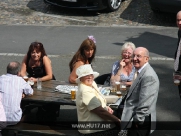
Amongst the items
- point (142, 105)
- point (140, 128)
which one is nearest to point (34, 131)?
point (140, 128)

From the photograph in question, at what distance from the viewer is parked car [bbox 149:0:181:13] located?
13164mm

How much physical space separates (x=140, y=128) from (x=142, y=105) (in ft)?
0.99

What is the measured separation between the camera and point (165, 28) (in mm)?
13531

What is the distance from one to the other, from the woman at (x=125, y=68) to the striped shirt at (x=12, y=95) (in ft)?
4.98

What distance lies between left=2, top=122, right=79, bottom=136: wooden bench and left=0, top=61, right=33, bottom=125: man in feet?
0.33

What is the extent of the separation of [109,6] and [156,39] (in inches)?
110

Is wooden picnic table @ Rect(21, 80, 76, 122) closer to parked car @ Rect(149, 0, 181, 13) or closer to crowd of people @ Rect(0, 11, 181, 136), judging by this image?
crowd of people @ Rect(0, 11, 181, 136)

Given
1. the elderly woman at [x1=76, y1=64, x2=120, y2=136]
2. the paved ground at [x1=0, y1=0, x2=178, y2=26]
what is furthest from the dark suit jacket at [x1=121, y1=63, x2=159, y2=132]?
the paved ground at [x1=0, y1=0, x2=178, y2=26]

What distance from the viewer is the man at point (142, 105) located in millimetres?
5766

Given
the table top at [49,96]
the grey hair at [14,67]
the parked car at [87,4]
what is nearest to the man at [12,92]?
the grey hair at [14,67]

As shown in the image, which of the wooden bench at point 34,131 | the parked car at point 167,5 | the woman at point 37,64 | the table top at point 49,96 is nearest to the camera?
the wooden bench at point 34,131

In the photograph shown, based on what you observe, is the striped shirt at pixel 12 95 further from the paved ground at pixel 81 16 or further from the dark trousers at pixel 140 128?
the paved ground at pixel 81 16

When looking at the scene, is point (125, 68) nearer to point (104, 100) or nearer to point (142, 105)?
point (104, 100)

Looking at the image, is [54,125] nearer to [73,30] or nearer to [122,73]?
[122,73]
